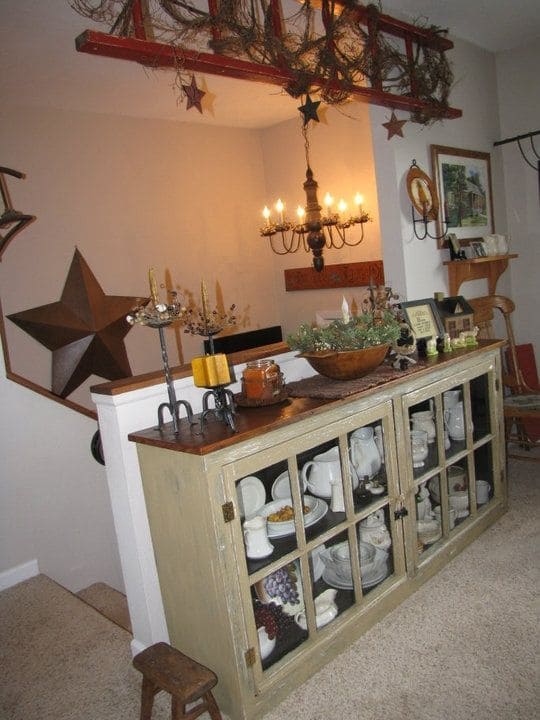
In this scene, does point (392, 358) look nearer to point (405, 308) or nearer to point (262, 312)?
point (405, 308)

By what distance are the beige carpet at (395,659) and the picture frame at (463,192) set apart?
1788mm

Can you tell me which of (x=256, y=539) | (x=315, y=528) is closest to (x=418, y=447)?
(x=315, y=528)

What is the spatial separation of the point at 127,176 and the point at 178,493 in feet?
10.1

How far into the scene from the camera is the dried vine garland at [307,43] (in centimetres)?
200

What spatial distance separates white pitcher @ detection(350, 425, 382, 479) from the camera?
204cm

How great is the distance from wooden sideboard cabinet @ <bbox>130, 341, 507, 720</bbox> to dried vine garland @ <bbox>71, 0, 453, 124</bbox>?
51.7 inches

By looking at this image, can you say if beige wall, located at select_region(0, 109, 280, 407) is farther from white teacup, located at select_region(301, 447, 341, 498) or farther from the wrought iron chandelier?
white teacup, located at select_region(301, 447, 341, 498)

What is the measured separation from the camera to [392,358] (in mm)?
2451

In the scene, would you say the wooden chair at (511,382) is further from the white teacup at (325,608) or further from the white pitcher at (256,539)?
the white pitcher at (256,539)

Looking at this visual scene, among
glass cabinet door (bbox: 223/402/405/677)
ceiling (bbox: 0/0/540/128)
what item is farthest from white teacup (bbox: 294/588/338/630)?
ceiling (bbox: 0/0/540/128)

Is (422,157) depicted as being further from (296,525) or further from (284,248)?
(296,525)

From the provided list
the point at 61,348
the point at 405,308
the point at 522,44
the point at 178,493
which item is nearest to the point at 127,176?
the point at 61,348

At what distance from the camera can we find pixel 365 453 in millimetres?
2072

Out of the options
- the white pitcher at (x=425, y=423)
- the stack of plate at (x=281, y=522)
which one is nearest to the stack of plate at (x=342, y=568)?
the stack of plate at (x=281, y=522)
